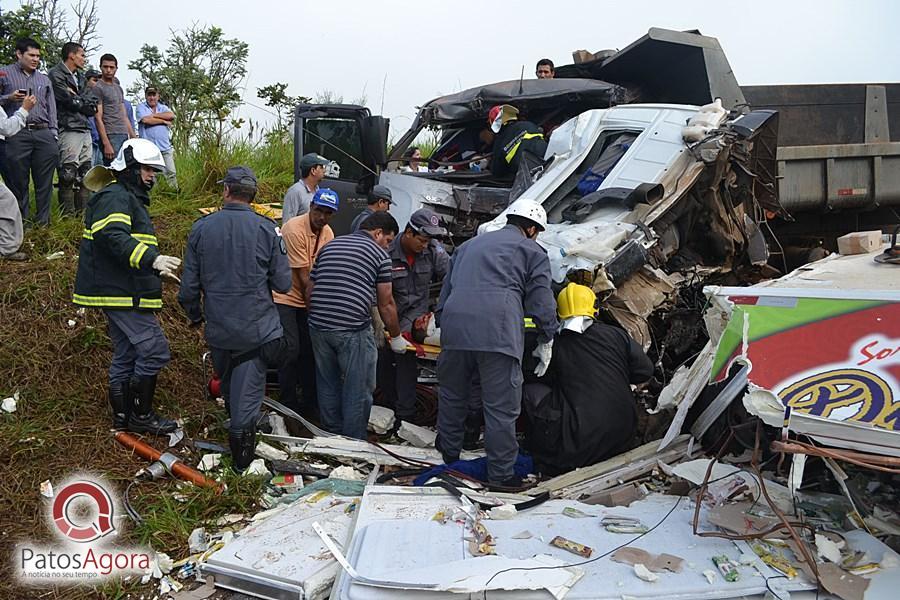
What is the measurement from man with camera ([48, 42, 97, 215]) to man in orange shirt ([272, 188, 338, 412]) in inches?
102

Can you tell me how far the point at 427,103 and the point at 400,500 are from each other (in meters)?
4.81

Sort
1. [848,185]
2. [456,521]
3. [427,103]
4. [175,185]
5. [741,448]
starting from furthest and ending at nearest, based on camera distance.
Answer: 1. [175,185]
2. [427,103]
3. [848,185]
4. [741,448]
5. [456,521]

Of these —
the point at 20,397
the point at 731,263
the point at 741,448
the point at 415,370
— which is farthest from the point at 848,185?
the point at 20,397

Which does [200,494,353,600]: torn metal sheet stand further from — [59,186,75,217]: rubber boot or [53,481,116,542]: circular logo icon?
[59,186,75,217]: rubber boot

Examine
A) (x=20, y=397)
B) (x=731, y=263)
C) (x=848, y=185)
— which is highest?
(x=848, y=185)

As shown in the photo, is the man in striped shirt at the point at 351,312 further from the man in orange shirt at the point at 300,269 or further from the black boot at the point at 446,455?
the black boot at the point at 446,455

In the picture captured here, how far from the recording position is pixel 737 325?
9.99ft

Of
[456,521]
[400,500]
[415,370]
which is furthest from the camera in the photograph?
[415,370]

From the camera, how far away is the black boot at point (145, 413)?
4320mm

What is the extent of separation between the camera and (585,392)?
13.5 ft

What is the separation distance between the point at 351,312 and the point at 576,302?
4.25ft

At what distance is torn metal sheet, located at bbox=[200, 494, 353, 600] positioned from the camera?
2.98 m

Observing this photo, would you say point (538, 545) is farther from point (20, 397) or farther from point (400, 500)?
point (20, 397)

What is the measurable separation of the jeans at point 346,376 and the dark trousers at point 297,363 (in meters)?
0.33
